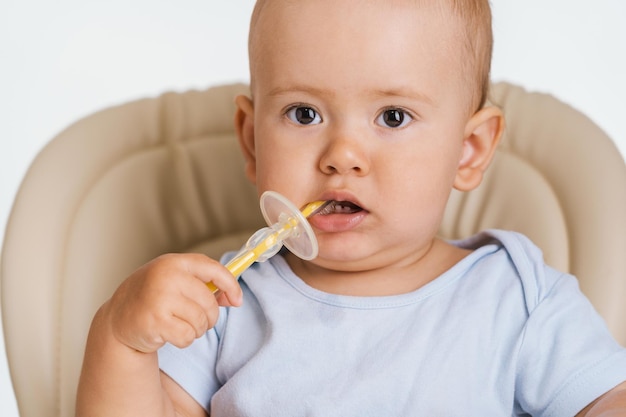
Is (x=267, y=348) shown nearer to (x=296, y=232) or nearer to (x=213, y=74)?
(x=296, y=232)

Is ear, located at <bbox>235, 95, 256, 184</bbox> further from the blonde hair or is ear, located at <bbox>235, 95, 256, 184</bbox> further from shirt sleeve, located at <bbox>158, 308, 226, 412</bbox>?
shirt sleeve, located at <bbox>158, 308, 226, 412</bbox>

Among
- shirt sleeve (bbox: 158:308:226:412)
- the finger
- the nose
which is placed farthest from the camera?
shirt sleeve (bbox: 158:308:226:412)

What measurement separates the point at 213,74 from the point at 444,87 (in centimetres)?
109

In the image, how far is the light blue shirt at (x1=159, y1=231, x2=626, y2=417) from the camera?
114 centimetres

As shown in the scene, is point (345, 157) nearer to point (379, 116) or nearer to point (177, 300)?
point (379, 116)

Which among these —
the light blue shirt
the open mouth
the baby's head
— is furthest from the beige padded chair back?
the open mouth

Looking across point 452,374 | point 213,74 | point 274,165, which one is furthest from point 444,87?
point 213,74

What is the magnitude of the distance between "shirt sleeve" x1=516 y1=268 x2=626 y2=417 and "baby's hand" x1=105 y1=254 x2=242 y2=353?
38 centimetres

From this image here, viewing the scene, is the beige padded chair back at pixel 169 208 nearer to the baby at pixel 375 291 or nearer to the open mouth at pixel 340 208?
the baby at pixel 375 291

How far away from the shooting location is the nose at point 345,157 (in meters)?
1.10

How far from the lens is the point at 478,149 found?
1.31 meters

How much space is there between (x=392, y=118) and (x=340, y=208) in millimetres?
124

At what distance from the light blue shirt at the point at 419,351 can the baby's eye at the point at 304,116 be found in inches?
8.8

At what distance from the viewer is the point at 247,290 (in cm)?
129
